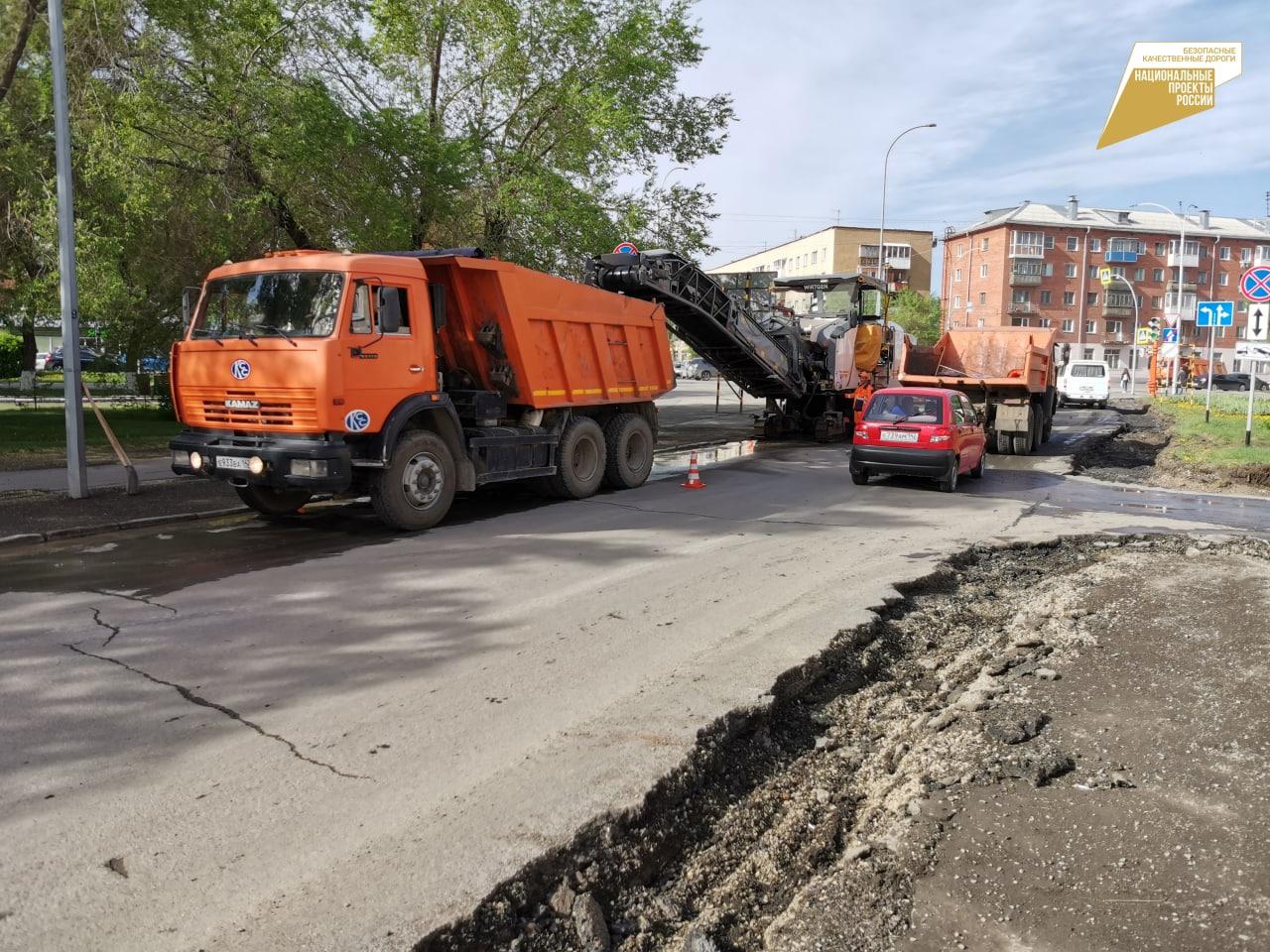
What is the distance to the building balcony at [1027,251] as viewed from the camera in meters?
85.9

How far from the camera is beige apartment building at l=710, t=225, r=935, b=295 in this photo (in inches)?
3912

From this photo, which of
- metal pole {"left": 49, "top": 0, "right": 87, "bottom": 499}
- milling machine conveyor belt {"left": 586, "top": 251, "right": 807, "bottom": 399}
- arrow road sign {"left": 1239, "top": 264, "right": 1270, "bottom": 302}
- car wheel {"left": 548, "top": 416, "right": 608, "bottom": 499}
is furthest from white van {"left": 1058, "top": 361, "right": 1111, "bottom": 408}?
metal pole {"left": 49, "top": 0, "right": 87, "bottom": 499}

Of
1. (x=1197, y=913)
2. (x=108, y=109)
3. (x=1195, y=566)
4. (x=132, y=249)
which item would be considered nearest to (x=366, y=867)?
(x=1197, y=913)

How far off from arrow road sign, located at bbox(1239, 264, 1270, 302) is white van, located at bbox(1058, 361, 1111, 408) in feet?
62.5

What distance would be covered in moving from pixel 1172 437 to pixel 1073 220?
251 feet

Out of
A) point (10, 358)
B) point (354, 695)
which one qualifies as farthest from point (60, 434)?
point (10, 358)

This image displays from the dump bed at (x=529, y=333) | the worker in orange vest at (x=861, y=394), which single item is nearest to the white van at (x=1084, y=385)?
the worker in orange vest at (x=861, y=394)

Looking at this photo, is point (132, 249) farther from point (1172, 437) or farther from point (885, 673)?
point (1172, 437)

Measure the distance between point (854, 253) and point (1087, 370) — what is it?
67.4m

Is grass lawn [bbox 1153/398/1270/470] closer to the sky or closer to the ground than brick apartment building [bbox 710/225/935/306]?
closer to the ground

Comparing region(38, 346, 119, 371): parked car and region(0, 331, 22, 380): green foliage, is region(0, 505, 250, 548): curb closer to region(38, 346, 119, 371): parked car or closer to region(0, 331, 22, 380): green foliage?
region(38, 346, 119, 371): parked car

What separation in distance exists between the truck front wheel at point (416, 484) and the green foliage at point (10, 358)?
119ft

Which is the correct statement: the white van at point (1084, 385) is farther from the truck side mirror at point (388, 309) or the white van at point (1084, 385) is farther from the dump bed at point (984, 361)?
the truck side mirror at point (388, 309)

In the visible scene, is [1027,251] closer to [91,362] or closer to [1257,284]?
[1257,284]
